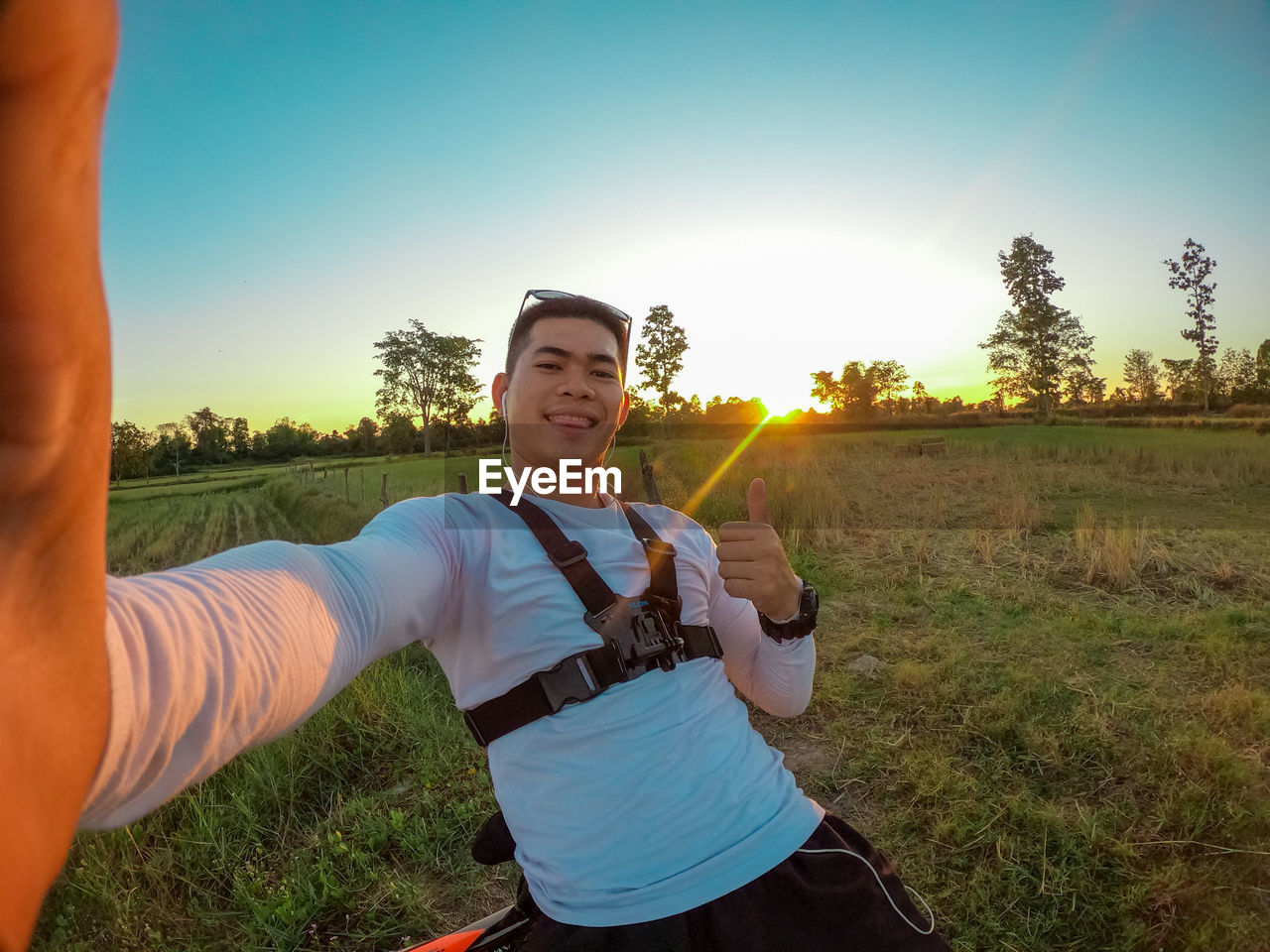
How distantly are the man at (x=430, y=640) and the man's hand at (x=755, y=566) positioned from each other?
0.04ft

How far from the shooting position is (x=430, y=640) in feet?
5.88

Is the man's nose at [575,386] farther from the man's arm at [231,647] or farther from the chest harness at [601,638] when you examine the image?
the man's arm at [231,647]

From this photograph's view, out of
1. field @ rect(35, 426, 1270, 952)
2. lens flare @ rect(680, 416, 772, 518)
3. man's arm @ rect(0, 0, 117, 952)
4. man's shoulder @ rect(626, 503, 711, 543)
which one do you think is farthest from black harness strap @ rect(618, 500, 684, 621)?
lens flare @ rect(680, 416, 772, 518)

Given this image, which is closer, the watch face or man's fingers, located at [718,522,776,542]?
man's fingers, located at [718,522,776,542]

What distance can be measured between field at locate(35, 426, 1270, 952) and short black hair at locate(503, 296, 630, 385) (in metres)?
0.71

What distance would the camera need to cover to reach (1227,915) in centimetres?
239

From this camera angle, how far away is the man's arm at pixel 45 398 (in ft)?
1.12

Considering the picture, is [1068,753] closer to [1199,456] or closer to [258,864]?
[258,864]

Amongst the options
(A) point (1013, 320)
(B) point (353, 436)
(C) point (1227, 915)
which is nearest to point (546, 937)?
(C) point (1227, 915)

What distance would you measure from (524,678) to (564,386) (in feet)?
3.84

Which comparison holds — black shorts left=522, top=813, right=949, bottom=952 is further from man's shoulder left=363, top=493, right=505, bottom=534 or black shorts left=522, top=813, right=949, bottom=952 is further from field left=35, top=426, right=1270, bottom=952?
field left=35, top=426, right=1270, bottom=952

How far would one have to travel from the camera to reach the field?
8.48 feet

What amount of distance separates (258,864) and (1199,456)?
21.8 meters

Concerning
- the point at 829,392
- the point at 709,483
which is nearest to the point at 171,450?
the point at 709,483
